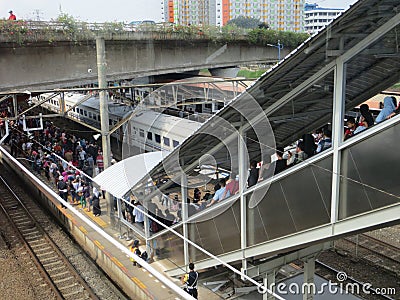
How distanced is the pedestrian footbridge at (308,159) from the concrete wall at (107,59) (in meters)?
7.50

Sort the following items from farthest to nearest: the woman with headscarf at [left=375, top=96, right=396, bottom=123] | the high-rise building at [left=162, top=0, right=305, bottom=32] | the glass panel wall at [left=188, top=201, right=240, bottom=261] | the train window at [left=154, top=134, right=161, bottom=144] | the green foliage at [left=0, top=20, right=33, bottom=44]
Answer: the high-rise building at [left=162, top=0, right=305, bottom=32] → the train window at [left=154, top=134, right=161, bottom=144] → the green foliage at [left=0, top=20, right=33, bottom=44] → the glass panel wall at [left=188, top=201, right=240, bottom=261] → the woman with headscarf at [left=375, top=96, right=396, bottom=123]

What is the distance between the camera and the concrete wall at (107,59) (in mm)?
13234

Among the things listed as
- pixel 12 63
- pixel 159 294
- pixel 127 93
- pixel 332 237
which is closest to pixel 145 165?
pixel 159 294

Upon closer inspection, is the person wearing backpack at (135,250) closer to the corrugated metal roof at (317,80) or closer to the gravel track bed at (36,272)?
the gravel track bed at (36,272)

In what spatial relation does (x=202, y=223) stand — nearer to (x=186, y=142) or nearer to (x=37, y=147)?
(x=186, y=142)

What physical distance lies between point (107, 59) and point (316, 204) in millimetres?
12337

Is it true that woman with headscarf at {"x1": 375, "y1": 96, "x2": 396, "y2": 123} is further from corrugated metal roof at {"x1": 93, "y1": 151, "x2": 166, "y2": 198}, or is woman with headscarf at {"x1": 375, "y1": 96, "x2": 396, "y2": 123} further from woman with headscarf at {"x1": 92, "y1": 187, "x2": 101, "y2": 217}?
woman with headscarf at {"x1": 92, "y1": 187, "x2": 101, "y2": 217}

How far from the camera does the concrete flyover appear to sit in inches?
521

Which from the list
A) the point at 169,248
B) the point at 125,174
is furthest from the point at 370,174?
the point at 125,174

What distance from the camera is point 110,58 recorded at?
15.9 m

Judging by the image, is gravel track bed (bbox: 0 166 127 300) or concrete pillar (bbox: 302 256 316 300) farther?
gravel track bed (bbox: 0 166 127 300)

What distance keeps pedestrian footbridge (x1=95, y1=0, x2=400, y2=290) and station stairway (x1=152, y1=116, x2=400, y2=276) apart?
0.01 metres

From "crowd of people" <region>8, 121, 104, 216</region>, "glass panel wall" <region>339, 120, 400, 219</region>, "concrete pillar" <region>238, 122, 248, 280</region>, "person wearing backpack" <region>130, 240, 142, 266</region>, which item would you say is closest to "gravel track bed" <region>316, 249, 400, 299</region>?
"concrete pillar" <region>238, 122, 248, 280</region>

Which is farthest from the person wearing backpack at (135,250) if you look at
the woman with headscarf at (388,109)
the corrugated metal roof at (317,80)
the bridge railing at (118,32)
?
the woman with headscarf at (388,109)
